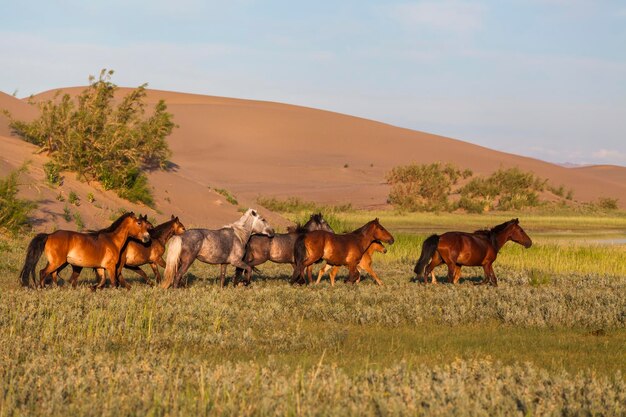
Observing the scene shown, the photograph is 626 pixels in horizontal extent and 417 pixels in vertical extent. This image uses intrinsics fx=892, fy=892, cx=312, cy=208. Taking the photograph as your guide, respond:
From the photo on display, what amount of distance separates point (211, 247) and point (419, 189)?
1777 inches

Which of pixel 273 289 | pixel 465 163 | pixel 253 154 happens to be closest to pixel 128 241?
pixel 273 289

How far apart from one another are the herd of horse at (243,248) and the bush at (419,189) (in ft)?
122

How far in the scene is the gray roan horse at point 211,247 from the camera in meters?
16.0

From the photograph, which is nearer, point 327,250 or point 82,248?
point 82,248

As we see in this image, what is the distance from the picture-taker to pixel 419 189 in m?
60.6

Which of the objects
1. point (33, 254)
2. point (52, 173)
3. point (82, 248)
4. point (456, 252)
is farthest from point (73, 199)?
point (456, 252)

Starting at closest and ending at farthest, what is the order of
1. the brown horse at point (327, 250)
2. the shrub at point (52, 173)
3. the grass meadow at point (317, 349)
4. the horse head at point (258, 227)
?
the grass meadow at point (317, 349) < the brown horse at point (327, 250) < the horse head at point (258, 227) < the shrub at point (52, 173)

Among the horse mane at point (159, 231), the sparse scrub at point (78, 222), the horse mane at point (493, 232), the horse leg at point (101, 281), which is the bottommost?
the sparse scrub at point (78, 222)

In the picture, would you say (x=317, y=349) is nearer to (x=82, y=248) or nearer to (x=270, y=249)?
(x=82, y=248)

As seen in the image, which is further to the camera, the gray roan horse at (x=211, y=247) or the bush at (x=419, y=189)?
the bush at (x=419, y=189)

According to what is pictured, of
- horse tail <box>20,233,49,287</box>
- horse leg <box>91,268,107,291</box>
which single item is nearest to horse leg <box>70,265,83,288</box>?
horse leg <box>91,268,107,291</box>

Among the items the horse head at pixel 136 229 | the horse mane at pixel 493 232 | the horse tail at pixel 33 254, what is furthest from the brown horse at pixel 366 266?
the horse tail at pixel 33 254

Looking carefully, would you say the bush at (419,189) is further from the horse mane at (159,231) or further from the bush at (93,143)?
the horse mane at (159,231)

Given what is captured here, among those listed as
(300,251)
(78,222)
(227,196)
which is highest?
(300,251)
